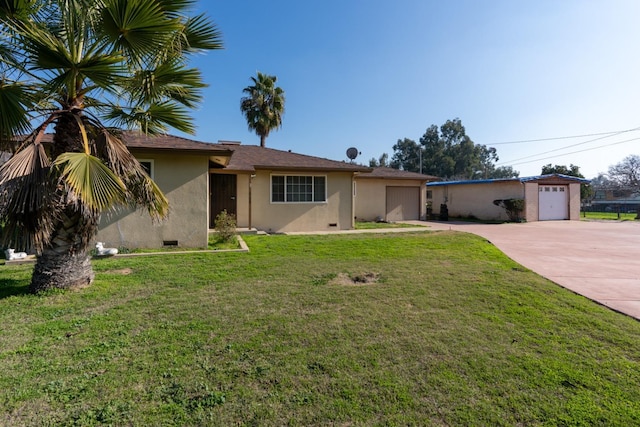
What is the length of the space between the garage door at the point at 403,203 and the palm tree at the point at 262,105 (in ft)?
32.9

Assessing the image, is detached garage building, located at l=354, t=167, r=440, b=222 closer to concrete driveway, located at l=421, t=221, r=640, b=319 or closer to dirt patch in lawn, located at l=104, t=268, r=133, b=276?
concrete driveway, located at l=421, t=221, r=640, b=319

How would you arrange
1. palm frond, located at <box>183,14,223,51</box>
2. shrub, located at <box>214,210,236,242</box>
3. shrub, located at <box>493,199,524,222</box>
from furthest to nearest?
shrub, located at <box>493,199,524,222</box> → shrub, located at <box>214,210,236,242</box> → palm frond, located at <box>183,14,223,51</box>

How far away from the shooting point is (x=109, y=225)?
28.5ft

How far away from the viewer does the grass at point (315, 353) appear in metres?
A: 2.32

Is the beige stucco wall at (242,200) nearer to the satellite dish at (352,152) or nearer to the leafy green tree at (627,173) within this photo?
the satellite dish at (352,152)

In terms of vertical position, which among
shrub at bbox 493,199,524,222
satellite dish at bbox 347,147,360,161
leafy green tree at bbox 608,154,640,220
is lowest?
shrub at bbox 493,199,524,222

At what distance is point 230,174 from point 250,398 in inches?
436

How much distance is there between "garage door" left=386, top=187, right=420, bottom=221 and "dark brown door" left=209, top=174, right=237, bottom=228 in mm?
10183

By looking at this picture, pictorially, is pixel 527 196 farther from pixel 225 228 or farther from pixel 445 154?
pixel 445 154

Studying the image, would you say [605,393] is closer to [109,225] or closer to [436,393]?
[436,393]

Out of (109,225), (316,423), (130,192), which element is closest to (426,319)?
(316,423)

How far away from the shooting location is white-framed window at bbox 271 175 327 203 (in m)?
12.8

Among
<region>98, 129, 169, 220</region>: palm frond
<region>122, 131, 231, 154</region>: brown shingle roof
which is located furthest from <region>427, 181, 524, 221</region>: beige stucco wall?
<region>98, 129, 169, 220</region>: palm frond

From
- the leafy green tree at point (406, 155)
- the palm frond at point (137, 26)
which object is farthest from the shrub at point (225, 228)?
the leafy green tree at point (406, 155)
